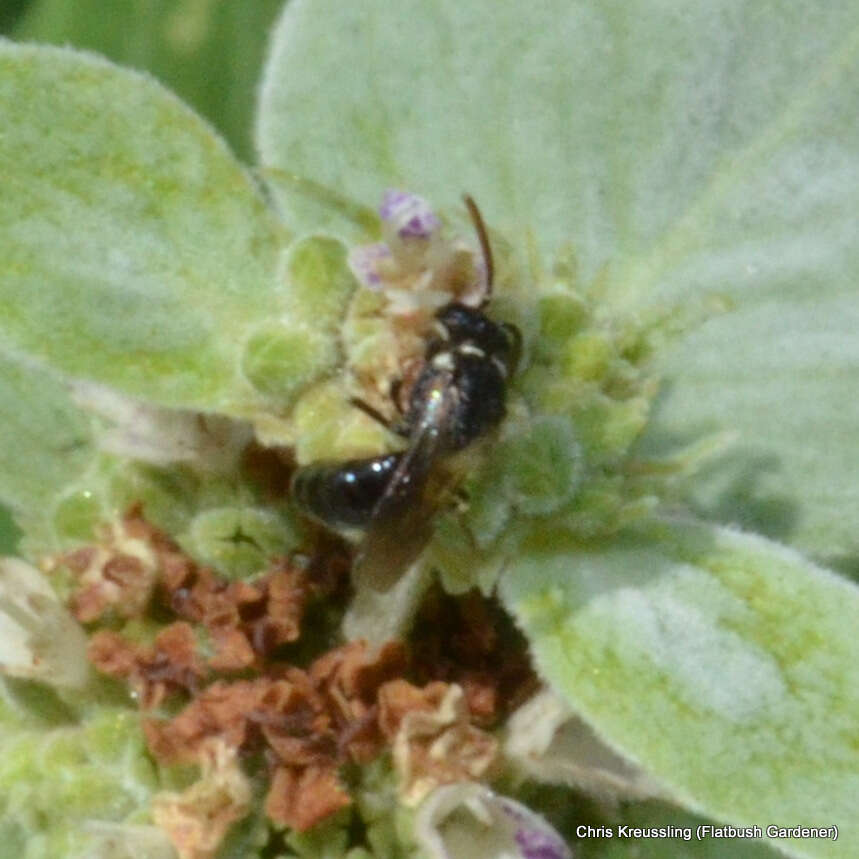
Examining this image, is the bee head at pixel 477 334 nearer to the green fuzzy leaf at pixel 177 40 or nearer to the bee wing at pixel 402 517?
the bee wing at pixel 402 517

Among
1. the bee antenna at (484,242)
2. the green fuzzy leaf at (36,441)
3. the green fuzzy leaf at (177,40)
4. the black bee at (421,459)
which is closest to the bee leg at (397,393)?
the black bee at (421,459)

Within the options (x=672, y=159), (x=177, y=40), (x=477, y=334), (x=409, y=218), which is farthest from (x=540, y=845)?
(x=177, y=40)

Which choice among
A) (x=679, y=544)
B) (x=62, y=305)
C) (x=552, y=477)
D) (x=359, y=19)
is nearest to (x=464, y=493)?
(x=552, y=477)

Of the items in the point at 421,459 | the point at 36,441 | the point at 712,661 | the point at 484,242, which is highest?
the point at 484,242

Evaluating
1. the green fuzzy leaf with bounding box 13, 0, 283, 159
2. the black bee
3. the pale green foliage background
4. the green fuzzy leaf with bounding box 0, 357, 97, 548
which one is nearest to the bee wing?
the black bee

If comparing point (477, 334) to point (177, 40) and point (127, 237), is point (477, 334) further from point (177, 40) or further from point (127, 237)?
point (177, 40)

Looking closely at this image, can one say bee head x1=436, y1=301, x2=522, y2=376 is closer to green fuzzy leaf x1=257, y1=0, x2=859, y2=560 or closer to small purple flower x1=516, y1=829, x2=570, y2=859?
green fuzzy leaf x1=257, y1=0, x2=859, y2=560
